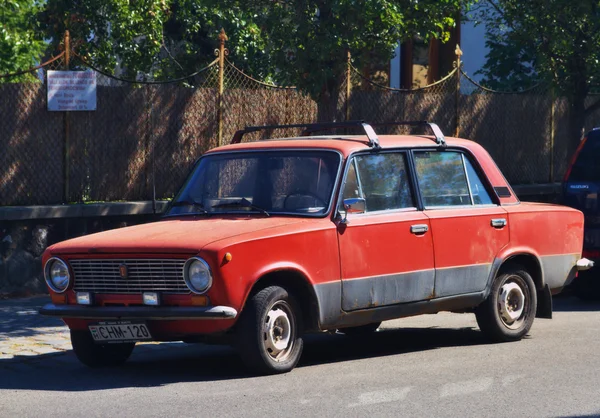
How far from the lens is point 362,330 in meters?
10.9

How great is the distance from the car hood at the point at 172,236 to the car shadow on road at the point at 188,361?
924mm

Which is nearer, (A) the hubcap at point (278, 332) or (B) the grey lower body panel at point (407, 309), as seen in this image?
(A) the hubcap at point (278, 332)

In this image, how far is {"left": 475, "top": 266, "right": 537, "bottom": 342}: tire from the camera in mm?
9953

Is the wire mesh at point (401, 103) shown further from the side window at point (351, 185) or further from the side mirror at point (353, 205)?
the side mirror at point (353, 205)

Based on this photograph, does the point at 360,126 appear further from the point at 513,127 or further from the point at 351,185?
the point at 513,127

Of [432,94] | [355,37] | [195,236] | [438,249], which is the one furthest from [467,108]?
[195,236]

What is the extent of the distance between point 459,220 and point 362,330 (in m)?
1.69

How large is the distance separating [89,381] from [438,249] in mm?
2950

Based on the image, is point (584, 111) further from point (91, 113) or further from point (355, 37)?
point (91, 113)

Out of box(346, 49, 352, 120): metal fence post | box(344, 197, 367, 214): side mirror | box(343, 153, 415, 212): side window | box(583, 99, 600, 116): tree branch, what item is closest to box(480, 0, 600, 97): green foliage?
box(583, 99, 600, 116): tree branch

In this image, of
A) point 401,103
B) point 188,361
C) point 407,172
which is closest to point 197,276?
point 188,361

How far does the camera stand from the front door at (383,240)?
8914mm

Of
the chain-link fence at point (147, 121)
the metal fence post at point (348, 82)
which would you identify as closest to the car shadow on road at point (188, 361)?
the chain-link fence at point (147, 121)

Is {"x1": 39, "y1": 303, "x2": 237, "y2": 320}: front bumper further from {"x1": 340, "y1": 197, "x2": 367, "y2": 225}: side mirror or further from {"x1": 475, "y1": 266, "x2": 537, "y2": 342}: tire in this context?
{"x1": 475, "y1": 266, "x2": 537, "y2": 342}: tire
